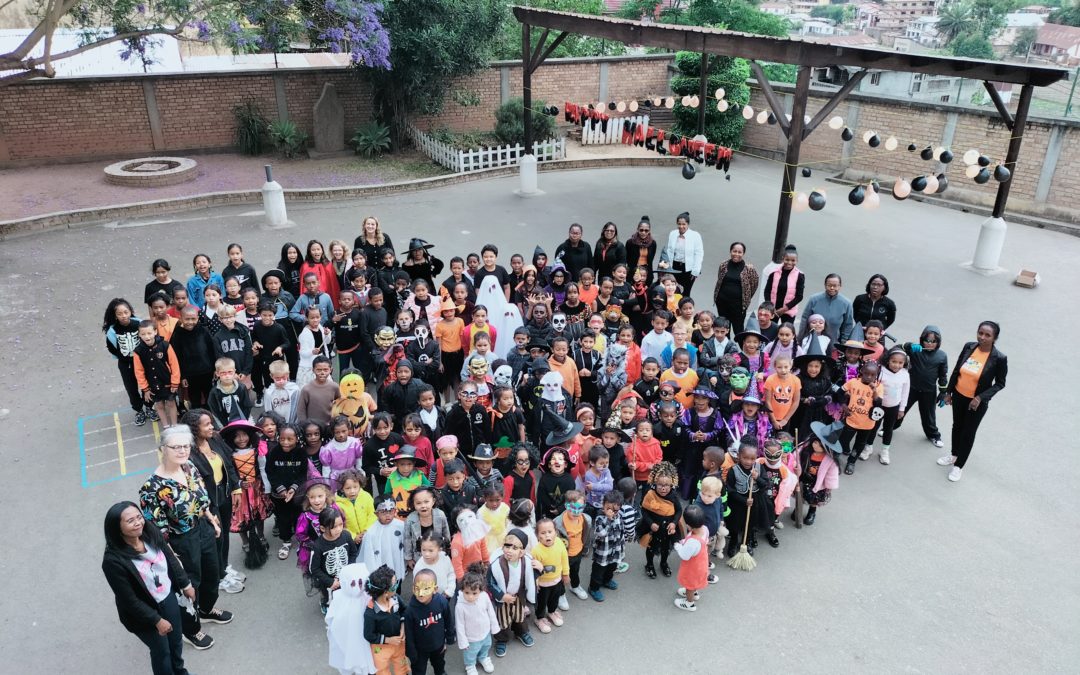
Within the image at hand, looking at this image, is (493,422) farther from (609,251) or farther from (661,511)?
(609,251)

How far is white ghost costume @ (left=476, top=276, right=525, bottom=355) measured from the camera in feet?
26.8

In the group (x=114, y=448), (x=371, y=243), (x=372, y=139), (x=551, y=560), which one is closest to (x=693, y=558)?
(x=551, y=560)

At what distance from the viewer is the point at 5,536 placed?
6336 millimetres

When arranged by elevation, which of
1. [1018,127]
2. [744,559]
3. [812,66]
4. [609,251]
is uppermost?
[812,66]

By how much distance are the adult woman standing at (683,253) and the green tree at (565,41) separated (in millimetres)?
11673

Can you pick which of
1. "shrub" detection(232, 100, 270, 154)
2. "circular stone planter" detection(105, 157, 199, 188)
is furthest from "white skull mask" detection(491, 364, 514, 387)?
"shrub" detection(232, 100, 270, 154)

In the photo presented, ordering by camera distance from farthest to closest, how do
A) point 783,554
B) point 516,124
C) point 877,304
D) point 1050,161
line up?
point 516,124, point 1050,161, point 877,304, point 783,554

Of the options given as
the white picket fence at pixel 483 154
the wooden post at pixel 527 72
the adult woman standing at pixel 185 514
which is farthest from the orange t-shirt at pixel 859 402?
the white picket fence at pixel 483 154

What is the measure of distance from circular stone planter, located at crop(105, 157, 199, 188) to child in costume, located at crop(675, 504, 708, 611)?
15112 millimetres

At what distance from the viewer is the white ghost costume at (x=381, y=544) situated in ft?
16.8

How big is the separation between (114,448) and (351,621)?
4.35 meters

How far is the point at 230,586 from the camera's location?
5762mm

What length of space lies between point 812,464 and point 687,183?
1216 cm

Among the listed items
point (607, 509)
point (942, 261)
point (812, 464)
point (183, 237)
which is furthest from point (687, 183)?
point (607, 509)
